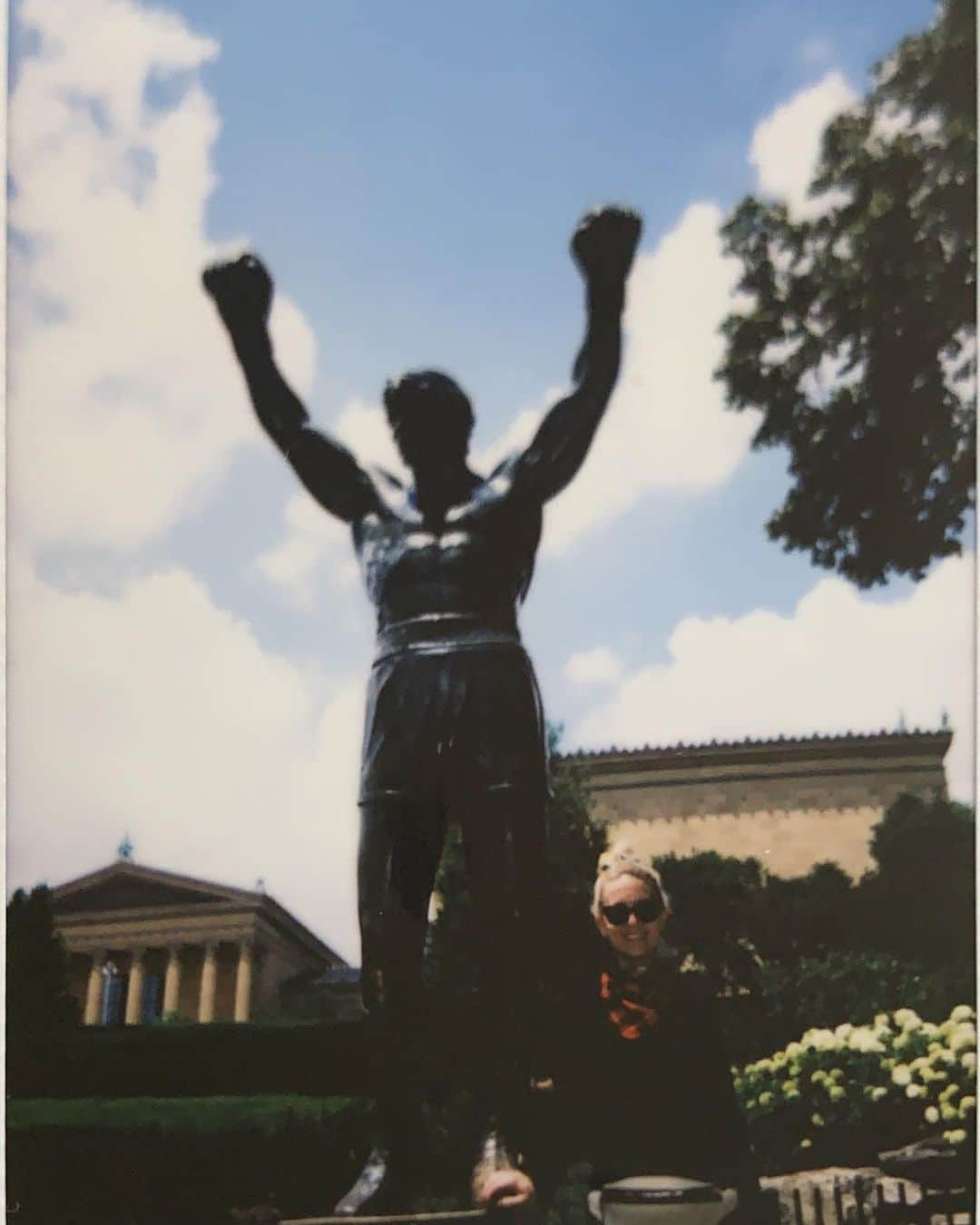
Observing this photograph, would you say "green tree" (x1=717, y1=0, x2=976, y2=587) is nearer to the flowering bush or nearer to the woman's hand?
the flowering bush

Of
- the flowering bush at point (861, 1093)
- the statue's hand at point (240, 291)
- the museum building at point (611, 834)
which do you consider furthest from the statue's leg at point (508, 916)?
the statue's hand at point (240, 291)

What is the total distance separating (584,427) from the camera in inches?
161

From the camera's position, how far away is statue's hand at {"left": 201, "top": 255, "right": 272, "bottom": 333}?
4.34 m

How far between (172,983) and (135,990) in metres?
0.16

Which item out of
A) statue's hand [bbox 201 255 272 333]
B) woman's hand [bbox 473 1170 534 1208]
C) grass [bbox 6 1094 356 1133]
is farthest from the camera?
statue's hand [bbox 201 255 272 333]

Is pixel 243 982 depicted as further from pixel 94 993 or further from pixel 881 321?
pixel 881 321

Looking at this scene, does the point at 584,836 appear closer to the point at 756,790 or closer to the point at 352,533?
the point at 756,790

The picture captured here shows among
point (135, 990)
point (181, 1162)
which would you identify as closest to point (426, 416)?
point (135, 990)

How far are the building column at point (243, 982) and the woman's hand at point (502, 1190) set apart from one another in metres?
1.25

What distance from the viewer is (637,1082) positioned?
370cm

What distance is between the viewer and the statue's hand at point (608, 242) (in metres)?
4.15

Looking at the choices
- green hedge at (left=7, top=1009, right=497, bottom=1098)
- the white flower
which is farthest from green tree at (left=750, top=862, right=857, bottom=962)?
green hedge at (left=7, top=1009, right=497, bottom=1098)

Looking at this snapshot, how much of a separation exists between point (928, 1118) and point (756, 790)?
1.23m

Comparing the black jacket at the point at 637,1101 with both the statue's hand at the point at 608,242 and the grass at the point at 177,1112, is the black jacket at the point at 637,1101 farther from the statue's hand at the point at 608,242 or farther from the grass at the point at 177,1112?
the statue's hand at the point at 608,242
